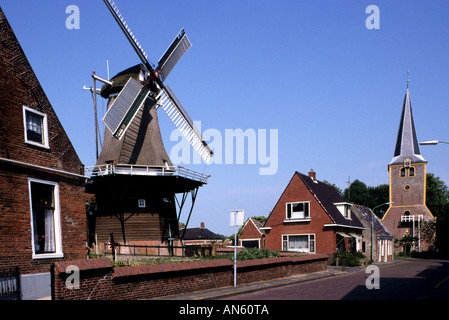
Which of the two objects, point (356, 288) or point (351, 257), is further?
point (351, 257)

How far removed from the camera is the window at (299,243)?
37875mm

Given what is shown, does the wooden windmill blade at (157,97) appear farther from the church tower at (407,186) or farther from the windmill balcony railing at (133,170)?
the church tower at (407,186)

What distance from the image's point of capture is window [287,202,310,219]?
38816mm

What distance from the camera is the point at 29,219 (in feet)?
45.3

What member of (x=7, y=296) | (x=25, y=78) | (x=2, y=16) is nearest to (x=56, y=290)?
(x=7, y=296)

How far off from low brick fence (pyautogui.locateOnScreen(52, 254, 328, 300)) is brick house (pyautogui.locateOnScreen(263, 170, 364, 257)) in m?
17.5

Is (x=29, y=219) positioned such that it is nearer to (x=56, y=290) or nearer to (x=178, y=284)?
(x=56, y=290)

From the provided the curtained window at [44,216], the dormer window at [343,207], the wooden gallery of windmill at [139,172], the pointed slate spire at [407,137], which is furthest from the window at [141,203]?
the pointed slate spire at [407,137]

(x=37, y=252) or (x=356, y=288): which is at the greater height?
(x=37, y=252)

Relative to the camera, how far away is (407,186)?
72062mm

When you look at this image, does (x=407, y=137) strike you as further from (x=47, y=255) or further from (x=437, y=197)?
(x=47, y=255)

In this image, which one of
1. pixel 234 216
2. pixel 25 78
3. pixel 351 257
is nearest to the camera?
pixel 25 78

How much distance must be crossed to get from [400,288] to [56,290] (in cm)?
1567

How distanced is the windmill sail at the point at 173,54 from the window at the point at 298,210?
17.3m
